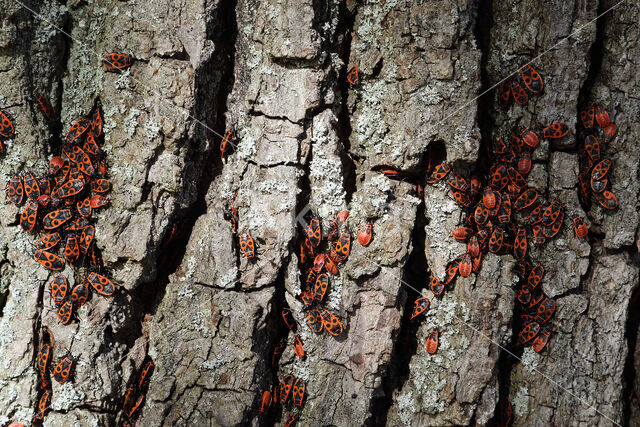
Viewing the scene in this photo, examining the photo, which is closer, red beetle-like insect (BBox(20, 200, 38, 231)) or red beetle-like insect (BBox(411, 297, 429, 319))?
red beetle-like insect (BBox(20, 200, 38, 231))

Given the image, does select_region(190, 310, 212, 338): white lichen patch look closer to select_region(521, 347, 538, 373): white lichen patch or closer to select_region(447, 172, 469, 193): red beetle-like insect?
select_region(447, 172, 469, 193): red beetle-like insect

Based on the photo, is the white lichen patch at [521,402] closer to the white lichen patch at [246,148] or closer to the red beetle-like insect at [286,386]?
the red beetle-like insect at [286,386]

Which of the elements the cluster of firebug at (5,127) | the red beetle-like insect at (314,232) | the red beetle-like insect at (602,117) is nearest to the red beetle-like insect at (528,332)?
the red beetle-like insect at (602,117)

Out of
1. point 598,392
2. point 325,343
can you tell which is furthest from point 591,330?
point 325,343

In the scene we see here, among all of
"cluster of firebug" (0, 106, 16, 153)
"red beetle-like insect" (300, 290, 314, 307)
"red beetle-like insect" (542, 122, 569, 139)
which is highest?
"red beetle-like insect" (542, 122, 569, 139)

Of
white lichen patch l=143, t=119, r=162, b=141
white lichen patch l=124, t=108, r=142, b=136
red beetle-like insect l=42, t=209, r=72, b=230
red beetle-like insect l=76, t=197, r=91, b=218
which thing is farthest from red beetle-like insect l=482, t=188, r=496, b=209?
red beetle-like insect l=42, t=209, r=72, b=230
